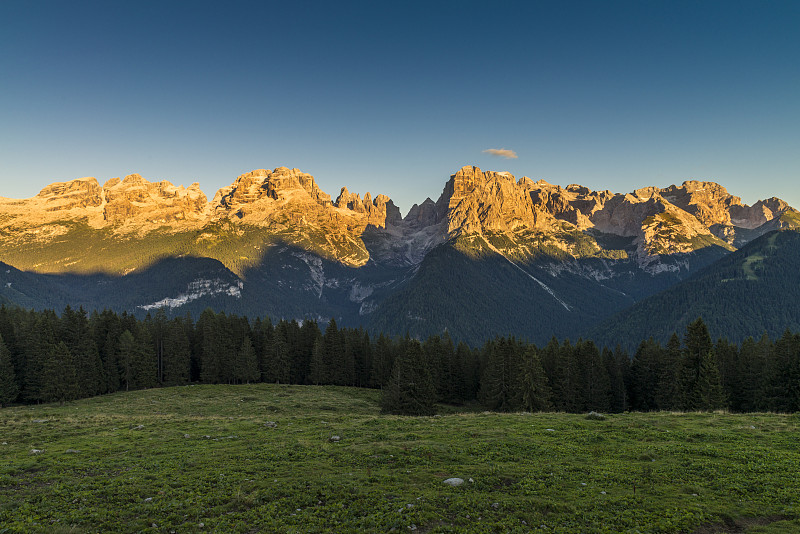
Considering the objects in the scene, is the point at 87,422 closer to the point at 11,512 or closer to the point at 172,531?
the point at 11,512

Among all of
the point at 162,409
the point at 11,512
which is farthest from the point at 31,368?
the point at 11,512

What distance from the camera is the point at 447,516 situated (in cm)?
1501

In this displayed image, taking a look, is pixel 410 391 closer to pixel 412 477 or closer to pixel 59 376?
pixel 412 477

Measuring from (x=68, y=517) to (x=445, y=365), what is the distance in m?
81.4

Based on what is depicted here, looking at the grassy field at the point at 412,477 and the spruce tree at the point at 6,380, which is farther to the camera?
the spruce tree at the point at 6,380

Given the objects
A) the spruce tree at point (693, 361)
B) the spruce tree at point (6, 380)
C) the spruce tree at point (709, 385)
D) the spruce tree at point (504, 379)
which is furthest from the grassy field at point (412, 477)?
the spruce tree at point (6, 380)

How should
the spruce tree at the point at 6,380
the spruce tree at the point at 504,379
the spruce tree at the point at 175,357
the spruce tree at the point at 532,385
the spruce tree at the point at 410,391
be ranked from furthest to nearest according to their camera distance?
1. the spruce tree at the point at 175,357
2. the spruce tree at the point at 504,379
3. the spruce tree at the point at 532,385
4. the spruce tree at the point at 6,380
5. the spruce tree at the point at 410,391

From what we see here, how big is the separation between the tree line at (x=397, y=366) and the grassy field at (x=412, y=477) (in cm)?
2908

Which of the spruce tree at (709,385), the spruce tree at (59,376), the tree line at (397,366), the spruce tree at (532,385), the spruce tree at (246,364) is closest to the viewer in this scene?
the spruce tree at (709,385)

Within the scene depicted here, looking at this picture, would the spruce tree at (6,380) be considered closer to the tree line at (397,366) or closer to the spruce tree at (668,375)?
the tree line at (397,366)

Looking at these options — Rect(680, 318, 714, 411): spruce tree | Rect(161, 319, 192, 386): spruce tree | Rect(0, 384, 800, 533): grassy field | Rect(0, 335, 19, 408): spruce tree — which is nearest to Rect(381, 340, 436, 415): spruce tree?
Rect(0, 384, 800, 533): grassy field

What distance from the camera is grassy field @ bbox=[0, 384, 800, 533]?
14.7 metres

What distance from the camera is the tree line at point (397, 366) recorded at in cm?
5822

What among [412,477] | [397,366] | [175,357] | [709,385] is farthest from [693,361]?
[175,357]
